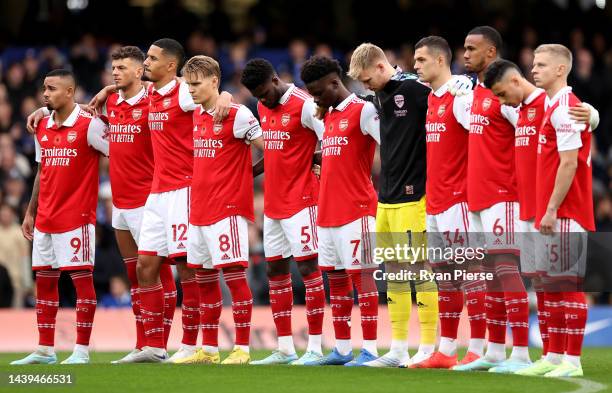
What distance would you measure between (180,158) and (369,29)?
12.1m

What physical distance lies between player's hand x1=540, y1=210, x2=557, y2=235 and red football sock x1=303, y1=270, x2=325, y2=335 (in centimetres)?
245

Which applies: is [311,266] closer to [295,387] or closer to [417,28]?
[295,387]

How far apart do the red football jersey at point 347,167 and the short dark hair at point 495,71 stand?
4.19 feet

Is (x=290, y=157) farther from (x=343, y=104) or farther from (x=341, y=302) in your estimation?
(x=341, y=302)

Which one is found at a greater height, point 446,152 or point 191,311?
point 446,152

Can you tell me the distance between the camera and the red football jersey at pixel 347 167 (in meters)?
12.3

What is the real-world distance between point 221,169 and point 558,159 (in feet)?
10.3

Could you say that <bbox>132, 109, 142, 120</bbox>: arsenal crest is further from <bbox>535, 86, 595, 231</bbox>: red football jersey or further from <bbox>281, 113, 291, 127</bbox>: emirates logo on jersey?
<bbox>535, 86, 595, 231</bbox>: red football jersey

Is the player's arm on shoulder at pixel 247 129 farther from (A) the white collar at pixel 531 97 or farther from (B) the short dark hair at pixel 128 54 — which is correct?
(A) the white collar at pixel 531 97

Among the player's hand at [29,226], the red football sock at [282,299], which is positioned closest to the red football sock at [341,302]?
the red football sock at [282,299]

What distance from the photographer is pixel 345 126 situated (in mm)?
12320

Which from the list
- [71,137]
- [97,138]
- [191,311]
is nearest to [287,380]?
[191,311]

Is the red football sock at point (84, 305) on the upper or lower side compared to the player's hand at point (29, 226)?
lower

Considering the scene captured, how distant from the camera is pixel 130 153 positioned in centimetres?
1309
